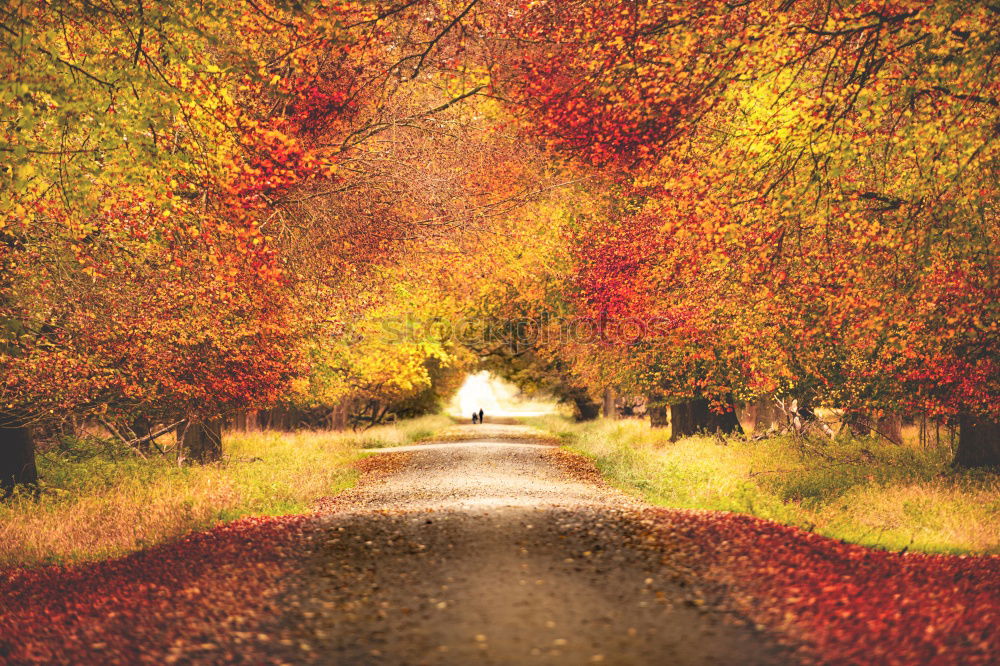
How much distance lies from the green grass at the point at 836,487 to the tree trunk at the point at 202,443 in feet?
33.9

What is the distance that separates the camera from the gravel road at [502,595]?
6477 mm

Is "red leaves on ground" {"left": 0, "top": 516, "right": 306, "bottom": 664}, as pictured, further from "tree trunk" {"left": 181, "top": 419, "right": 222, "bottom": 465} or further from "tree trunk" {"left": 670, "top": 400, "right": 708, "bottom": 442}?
"tree trunk" {"left": 670, "top": 400, "right": 708, "bottom": 442}

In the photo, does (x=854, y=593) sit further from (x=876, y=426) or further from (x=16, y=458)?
(x=876, y=426)

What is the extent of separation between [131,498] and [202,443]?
806cm

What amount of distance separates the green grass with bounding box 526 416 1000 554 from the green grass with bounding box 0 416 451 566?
7296 mm

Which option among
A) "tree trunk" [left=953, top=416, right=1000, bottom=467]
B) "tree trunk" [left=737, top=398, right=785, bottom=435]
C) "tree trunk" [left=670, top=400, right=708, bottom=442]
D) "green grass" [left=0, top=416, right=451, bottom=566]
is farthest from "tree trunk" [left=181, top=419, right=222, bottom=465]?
"tree trunk" [left=953, top=416, right=1000, bottom=467]

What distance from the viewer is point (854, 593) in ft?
26.0

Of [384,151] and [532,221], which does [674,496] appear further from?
[532,221]

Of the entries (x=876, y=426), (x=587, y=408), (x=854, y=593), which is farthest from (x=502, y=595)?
(x=587, y=408)

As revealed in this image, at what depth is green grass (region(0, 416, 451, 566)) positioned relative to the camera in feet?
42.2

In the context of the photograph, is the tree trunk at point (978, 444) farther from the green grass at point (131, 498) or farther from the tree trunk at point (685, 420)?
the green grass at point (131, 498)

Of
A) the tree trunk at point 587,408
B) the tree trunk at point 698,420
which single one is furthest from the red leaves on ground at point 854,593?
the tree trunk at point 587,408

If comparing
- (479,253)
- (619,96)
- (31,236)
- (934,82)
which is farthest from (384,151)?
(934,82)

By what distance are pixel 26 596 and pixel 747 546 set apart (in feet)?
26.1
